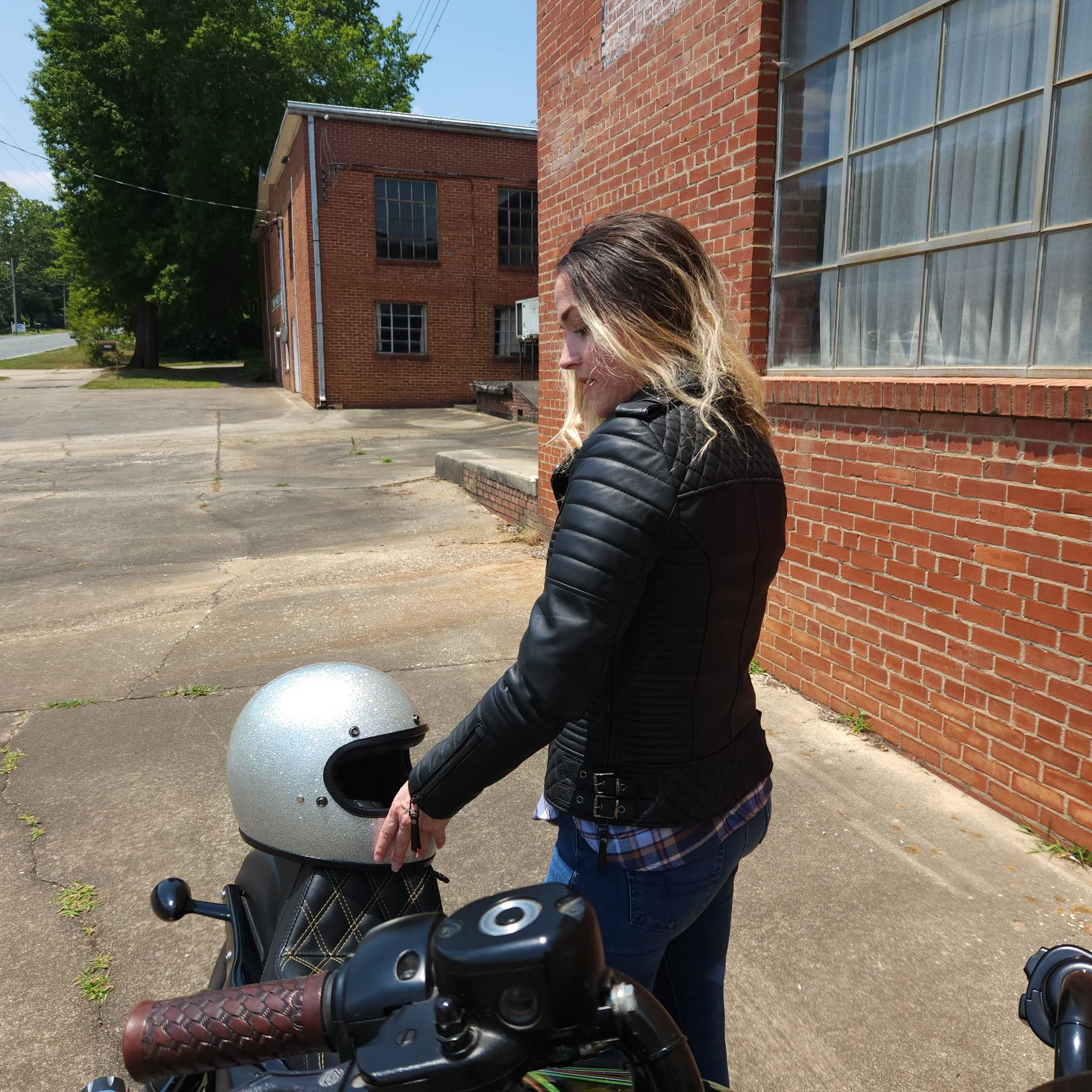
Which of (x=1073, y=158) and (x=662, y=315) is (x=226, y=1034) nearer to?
(x=662, y=315)

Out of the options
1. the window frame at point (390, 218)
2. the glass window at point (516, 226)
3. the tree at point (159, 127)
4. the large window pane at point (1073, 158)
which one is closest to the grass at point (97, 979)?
the large window pane at point (1073, 158)

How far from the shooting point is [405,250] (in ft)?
84.4

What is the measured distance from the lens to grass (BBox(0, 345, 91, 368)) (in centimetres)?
4888

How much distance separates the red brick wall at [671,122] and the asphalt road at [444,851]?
A: 2.35 meters

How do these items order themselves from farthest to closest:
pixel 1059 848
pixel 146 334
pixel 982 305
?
pixel 146 334, pixel 982 305, pixel 1059 848

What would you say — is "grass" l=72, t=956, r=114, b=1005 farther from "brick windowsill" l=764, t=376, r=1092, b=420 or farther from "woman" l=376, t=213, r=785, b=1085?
"brick windowsill" l=764, t=376, r=1092, b=420

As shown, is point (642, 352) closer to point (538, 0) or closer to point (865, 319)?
point (865, 319)

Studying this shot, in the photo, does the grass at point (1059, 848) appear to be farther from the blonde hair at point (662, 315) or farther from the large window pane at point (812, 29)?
the large window pane at point (812, 29)

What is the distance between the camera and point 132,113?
A: 113 ft

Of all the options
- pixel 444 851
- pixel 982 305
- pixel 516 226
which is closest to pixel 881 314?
pixel 982 305

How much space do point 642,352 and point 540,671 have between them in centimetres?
58

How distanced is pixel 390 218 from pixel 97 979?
82.0 ft

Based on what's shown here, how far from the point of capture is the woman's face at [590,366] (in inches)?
63.7

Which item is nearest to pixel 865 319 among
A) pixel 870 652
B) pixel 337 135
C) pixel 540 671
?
pixel 870 652
